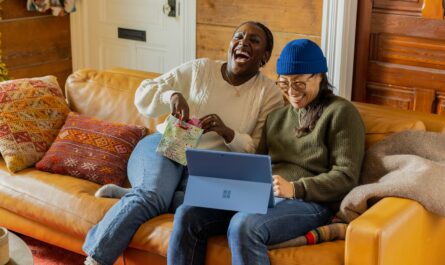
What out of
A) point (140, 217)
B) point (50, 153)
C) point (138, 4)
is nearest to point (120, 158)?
point (50, 153)

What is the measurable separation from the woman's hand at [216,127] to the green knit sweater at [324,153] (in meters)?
0.16

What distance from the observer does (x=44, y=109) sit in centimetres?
325

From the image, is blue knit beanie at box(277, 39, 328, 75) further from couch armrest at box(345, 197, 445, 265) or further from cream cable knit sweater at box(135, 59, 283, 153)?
couch armrest at box(345, 197, 445, 265)

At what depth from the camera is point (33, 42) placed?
471 cm

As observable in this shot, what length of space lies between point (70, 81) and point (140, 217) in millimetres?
1094

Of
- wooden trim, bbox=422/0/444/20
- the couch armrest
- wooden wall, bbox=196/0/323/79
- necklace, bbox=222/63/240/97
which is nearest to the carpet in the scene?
necklace, bbox=222/63/240/97

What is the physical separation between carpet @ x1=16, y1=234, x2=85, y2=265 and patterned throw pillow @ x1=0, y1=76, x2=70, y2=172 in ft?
1.18

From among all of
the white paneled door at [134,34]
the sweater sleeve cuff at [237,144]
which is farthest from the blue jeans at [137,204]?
the white paneled door at [134,34]

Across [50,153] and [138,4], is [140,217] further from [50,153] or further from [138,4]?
[138,4]

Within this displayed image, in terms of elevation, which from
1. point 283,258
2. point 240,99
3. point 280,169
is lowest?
point 283,258

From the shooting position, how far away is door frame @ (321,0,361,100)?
3760mm

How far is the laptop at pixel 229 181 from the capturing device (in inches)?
91.7

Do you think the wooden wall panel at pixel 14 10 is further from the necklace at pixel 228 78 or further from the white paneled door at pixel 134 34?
the necklace at pixel 228 78

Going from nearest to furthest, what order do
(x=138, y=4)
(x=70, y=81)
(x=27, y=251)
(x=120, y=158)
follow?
1. (x=27, y=251)
2. (x=120, y=158)
3. (x=70, y=81)
4. (x=138, y=4)
